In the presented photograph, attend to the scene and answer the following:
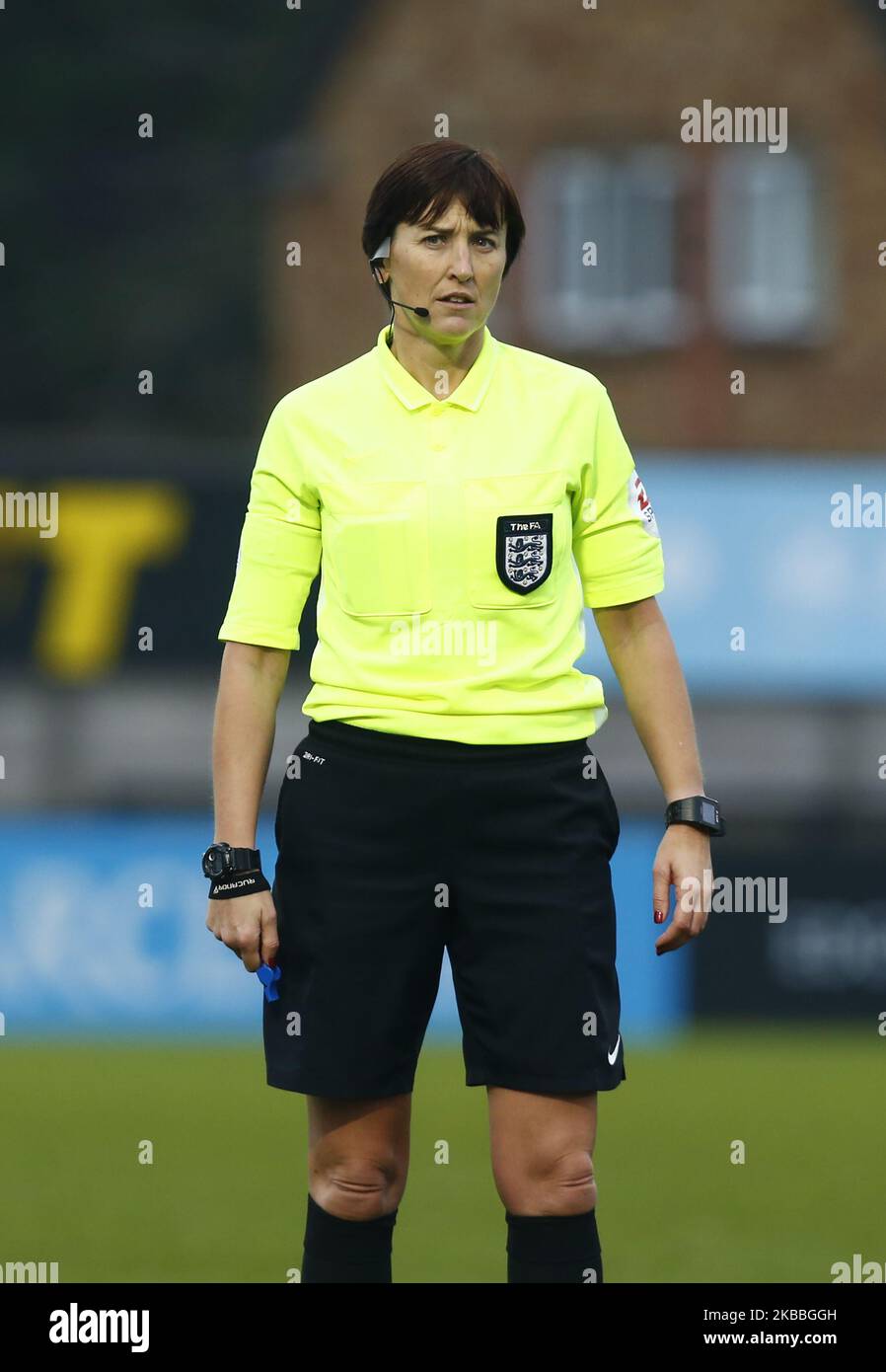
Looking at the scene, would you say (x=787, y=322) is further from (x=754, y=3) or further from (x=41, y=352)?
(x=41, y=352)

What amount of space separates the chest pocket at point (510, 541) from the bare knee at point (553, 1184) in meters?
0.93

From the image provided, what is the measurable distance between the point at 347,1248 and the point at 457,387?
1500mm

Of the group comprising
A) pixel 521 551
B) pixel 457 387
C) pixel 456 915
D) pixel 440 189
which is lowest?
pixel 456 915

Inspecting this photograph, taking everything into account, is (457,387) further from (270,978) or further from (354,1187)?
(354,1187)

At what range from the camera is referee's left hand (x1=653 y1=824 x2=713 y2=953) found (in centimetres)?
400

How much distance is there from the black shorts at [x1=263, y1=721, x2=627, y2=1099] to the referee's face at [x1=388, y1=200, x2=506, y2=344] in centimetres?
71

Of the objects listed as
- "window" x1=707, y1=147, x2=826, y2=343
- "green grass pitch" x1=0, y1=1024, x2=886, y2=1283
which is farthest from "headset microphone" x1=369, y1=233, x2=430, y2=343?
"window" x1=707, y1=147, x2=826, y2=343

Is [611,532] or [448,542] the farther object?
[611,532]

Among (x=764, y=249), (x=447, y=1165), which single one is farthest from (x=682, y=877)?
(x=764, y=249)

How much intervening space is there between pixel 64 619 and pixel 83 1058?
88.4 inches

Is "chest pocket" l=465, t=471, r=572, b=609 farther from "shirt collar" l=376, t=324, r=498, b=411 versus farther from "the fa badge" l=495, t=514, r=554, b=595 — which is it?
"shirt collar" l=376, t=324, r=498, b=411

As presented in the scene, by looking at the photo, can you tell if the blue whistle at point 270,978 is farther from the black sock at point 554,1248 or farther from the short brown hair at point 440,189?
the short brown hair at point 440,189

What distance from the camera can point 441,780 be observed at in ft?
13.0

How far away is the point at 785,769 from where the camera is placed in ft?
41.6
